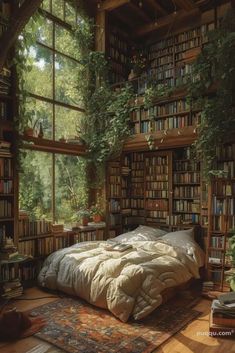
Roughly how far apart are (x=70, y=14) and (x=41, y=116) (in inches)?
90.8

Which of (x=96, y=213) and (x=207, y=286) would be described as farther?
(x=96, y=213)

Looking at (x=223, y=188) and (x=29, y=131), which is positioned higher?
(x=29, y=131)

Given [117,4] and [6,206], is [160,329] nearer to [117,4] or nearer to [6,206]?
[6,206]

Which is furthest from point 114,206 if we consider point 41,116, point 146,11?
point 146,11

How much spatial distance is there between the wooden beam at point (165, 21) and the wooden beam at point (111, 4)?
0.86 meters

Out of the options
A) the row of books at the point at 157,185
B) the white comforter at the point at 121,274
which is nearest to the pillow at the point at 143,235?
the white comforter at the point at 121,274

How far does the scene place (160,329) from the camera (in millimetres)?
3201

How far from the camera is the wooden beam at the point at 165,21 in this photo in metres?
6.15

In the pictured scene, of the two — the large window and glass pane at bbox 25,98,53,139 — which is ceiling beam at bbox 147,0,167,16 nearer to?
the large window

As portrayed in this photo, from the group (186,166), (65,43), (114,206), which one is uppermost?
(65,43)

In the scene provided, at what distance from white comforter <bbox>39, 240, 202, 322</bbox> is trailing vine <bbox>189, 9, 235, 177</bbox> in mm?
1503

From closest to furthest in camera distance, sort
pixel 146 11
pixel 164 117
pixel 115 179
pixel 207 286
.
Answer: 1. pixel 207 286
2. pixel 164 117
3. pixel 115 179
4. pixel 146 11

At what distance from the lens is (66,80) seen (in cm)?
596

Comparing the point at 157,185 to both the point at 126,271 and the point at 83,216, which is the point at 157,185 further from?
the point at 126,271
